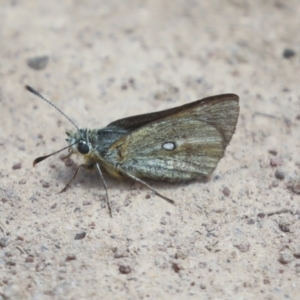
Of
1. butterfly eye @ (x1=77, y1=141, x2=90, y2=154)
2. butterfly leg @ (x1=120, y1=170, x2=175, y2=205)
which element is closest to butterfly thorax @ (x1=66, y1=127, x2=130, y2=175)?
butterfly eye @ (x1=77, y1=141, x2=90, y2=154)

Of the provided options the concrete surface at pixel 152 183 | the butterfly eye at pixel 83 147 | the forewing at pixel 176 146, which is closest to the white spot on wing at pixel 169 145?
the forewing at pixel 176 146

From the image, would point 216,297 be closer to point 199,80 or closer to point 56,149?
point 56,149

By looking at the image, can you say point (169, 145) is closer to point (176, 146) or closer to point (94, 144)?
point (176, 146)

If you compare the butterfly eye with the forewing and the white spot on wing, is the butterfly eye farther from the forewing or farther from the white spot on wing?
the white spot on wing

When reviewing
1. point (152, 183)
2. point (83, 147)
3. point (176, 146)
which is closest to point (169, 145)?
point (176, 146)

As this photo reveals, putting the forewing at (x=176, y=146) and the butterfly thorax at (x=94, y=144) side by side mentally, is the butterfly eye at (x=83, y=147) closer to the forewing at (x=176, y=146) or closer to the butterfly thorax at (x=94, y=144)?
the butterfly thorax at (x=94, y=144)

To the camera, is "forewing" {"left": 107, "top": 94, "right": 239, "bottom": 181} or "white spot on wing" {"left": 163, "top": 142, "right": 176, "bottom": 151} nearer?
"forewing" {"left": 107, "top": 94, "right": 239, "bottom": 181}

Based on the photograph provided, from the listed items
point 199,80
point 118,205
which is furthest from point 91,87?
point 118,205
